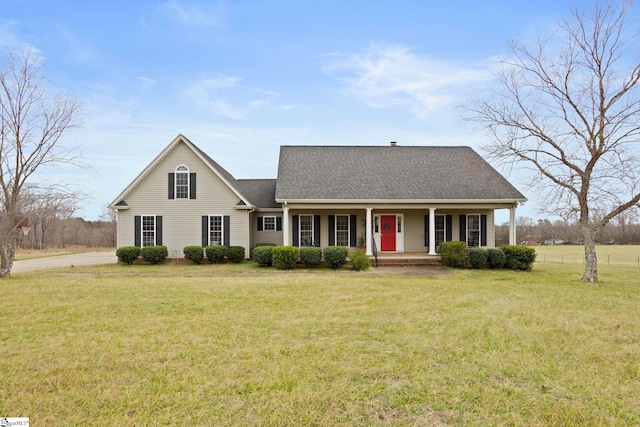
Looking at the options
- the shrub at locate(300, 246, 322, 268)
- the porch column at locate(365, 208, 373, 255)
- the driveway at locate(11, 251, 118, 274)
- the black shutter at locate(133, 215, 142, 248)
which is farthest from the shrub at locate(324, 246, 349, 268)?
the driveway at locate(11, 251, 118, 274)

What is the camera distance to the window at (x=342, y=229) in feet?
63.8

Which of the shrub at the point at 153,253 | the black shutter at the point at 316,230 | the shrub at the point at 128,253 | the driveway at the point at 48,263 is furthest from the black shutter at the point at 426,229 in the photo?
the driveway at the point at 48,263

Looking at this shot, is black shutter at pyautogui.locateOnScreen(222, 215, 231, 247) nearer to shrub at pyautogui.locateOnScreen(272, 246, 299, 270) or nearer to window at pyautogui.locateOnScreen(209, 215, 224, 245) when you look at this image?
window at pyautogui.locateOnScreen(209, 215, 224, 245)

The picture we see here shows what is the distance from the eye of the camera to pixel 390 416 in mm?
3449

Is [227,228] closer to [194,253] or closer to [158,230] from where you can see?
[194,253]

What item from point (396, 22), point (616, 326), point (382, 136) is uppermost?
point (396, 22)

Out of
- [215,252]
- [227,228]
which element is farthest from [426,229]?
[215,252]

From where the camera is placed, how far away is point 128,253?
704 inches

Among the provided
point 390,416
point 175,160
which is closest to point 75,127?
point 175,160

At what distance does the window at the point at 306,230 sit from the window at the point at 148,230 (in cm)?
710

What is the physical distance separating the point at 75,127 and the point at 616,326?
17.4 meters

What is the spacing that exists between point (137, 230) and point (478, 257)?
15.6 meters

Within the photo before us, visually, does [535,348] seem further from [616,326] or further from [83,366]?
[83,366]

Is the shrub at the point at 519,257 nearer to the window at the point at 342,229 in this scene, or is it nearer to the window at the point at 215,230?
the window at the point at 342,229
